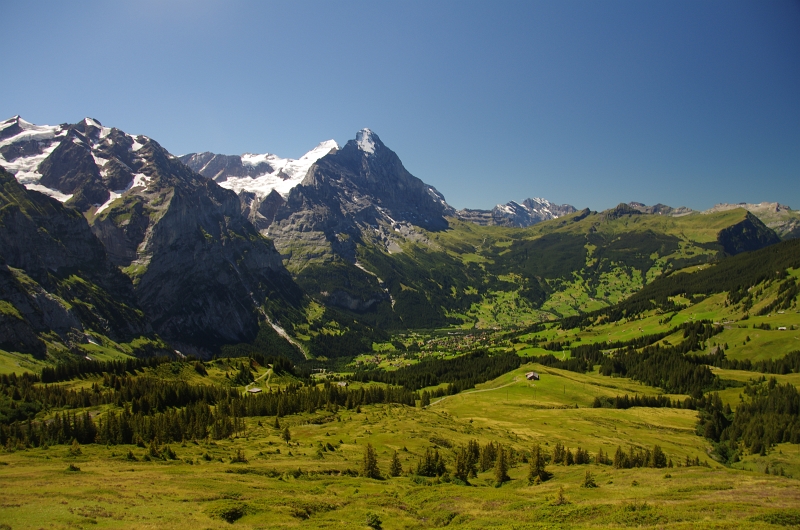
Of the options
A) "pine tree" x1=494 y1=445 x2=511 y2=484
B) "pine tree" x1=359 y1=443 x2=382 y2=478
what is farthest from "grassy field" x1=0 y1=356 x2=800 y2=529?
"pine tree" x1=359 y1=443 x2=382 y2=478

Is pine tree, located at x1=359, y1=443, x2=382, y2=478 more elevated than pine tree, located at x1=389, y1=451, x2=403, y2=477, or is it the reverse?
pine tree, located at x1=359, y1=443, x2=382, y2=478

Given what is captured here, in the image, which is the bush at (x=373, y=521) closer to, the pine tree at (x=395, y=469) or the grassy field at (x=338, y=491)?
the grassy field at (x=338, y=491)

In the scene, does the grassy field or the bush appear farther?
the bush

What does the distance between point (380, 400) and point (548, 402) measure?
69.8m

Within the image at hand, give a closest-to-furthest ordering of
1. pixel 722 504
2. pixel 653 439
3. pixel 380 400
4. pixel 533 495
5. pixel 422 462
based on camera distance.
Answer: pixel 722 504 → pixel 533 495 → pixel 422 462 → pixel 653 439 → pixel 380 400

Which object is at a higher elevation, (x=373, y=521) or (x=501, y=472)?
(x=373, y=521)

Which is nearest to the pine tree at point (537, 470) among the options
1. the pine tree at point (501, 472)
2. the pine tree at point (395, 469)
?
the pine tree at point (501, 472)

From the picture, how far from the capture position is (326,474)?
73.2 meters

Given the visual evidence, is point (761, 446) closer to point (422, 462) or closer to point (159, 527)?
point (422, 462)

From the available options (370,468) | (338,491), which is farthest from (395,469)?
(338,491)

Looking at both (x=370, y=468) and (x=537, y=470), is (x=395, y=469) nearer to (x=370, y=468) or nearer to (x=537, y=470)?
(x=370, y=468)

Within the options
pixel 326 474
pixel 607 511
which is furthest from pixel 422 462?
pixel 607 511

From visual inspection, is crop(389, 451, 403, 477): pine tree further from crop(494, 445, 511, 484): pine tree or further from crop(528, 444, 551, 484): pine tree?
crop(528, 444, 551, 484): pine tree

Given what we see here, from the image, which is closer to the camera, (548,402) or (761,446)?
(761,446)
